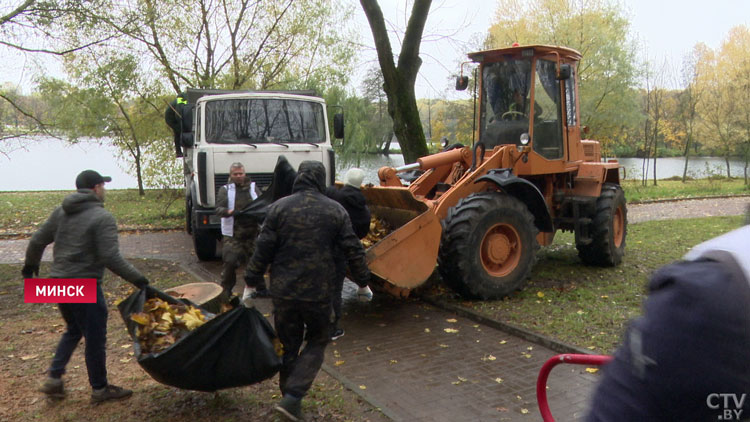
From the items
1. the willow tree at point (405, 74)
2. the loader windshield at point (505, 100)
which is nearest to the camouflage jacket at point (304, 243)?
the loader windshield at point (505, 100)

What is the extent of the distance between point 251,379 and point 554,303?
15.1 ft

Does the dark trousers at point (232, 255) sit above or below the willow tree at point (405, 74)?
below

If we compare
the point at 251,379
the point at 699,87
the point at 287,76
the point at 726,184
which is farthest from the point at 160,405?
the point at 699,87

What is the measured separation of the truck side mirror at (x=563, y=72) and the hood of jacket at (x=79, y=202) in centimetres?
639

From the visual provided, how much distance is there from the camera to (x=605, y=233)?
372 inches

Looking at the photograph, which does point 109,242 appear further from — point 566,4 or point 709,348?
point 566,4

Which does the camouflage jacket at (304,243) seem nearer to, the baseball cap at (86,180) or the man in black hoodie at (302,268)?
the man in black hoodie at (302,268)

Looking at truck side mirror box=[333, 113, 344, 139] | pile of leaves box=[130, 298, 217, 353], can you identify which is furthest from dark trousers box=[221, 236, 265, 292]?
truck side mirror box=[333, 113, 344, 139]

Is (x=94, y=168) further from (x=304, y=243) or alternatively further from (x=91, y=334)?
(x=304, y=243)

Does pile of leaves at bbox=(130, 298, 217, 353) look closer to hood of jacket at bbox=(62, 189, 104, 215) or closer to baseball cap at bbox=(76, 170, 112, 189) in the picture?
hood of jacket at bbox=(62, 189, 104, 215)

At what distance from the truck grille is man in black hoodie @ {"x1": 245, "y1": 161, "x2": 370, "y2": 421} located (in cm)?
592

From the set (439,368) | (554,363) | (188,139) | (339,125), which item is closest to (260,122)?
(188,139)

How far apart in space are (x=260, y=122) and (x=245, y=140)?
43 cm

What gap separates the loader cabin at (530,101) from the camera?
29.1 ft
